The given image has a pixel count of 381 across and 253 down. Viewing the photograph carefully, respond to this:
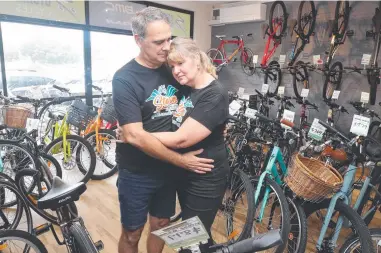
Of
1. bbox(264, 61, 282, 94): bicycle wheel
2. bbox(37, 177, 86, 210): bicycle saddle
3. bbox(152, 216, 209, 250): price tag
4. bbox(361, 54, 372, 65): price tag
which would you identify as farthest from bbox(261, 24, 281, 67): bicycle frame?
bbox(152, 216, 209, 250): price tag

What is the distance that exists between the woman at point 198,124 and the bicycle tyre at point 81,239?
0.45 meters

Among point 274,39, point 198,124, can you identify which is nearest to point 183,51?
point 198,124

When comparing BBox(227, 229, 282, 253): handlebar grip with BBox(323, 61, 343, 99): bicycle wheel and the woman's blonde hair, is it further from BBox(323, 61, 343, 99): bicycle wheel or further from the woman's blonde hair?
BBox(323, 61, 343, 99): bicycle wheel

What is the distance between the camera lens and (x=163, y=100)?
1314mm

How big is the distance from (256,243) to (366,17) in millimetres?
4861

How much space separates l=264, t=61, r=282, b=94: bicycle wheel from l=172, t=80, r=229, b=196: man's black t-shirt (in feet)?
13.2

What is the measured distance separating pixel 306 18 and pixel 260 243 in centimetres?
494

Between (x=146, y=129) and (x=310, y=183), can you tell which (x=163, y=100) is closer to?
(x=146, y=129)

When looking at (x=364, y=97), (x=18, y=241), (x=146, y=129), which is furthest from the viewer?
(x=364, y=97)

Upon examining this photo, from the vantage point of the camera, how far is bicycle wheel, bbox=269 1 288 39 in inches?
188

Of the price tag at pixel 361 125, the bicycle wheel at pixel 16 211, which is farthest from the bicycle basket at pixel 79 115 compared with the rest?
the price tag at pixel 361 125

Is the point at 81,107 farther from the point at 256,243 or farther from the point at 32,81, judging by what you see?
the point at 256,243

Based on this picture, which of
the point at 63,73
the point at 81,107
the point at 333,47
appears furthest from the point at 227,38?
the point at 81,107

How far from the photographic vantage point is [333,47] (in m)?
4.28
